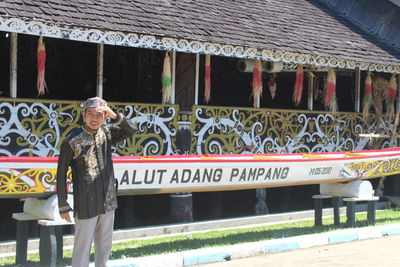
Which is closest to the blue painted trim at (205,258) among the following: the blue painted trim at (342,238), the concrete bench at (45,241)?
the concrete bench at (45,241)

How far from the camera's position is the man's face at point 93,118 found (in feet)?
21.7

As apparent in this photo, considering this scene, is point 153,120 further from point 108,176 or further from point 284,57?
point 108,176

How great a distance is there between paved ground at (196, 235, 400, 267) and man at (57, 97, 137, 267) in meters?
2.29

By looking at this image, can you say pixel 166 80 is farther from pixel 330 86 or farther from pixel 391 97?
pixel 391 97

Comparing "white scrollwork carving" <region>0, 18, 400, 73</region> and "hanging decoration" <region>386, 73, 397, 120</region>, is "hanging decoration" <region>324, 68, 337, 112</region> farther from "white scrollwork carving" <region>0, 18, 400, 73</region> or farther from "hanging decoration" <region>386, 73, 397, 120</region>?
"hanging decoration" <region>386, 73, 397, 120</region>

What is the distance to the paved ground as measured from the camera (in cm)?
878

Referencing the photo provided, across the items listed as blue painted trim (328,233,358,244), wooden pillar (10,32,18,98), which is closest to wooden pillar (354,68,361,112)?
blue painted trim (328,233,358,244)

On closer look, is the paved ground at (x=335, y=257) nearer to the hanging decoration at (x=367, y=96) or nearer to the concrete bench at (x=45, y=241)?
the concrete bench at (x=45, y=241)

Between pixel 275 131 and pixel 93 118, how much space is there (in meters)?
7.16

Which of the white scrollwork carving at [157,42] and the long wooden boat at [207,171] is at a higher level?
the white scrollwork carving at [157,42]

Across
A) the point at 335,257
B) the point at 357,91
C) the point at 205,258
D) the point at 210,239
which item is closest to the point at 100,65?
the point at 210,239

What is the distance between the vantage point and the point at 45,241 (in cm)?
798

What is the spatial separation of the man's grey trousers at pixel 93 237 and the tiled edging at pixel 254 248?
1.23 m

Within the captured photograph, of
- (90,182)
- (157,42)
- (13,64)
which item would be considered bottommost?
(90,182)
